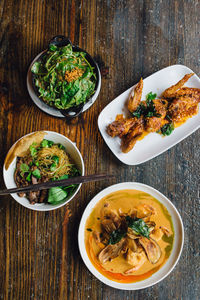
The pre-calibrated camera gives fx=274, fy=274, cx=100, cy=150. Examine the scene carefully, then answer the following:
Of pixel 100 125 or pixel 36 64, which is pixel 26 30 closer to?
pixel 36 64

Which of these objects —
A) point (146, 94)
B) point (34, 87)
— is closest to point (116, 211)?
point (146, 94)

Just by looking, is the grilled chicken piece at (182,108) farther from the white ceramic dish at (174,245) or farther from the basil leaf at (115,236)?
the basil leaf at (115,236)

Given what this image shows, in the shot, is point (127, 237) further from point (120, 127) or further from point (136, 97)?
point (136, 97)

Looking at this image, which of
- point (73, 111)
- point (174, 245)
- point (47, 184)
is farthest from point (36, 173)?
point (174, 245)

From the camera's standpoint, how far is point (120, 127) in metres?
2.22

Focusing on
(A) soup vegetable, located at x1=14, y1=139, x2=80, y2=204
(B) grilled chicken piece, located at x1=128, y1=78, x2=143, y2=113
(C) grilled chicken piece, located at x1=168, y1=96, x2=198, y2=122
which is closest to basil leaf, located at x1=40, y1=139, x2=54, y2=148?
(A) soup vegetable, located at x1=14, y1=139, x2=80, y2=204

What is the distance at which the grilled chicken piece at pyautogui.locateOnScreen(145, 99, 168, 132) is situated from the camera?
88.4 inches

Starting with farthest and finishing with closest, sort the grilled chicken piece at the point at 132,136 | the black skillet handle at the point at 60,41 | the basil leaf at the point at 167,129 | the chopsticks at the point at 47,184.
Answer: the basil leaf at the point at 167,129, the grilled chicken piece at the point at 132,136, the black skillet handle at the point at 60,41, the chopsticks at the point at 47,184

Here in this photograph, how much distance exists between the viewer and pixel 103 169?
2.33m

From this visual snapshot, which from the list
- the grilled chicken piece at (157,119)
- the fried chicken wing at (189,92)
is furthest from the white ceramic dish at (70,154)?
the fried chicken wing at (189,92)

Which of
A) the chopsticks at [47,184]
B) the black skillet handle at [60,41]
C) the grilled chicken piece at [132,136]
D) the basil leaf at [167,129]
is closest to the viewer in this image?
the chopsticks at [47,184]

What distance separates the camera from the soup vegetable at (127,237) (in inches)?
86.1

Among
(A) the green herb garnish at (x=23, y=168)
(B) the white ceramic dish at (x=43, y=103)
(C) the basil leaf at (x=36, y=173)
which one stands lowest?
(C) the basil leaf at (x=36, y=173)

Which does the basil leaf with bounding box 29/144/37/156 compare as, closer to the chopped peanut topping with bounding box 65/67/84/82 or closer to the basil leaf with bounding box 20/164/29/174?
the basil leaf with bounding box 20/164/29/174
